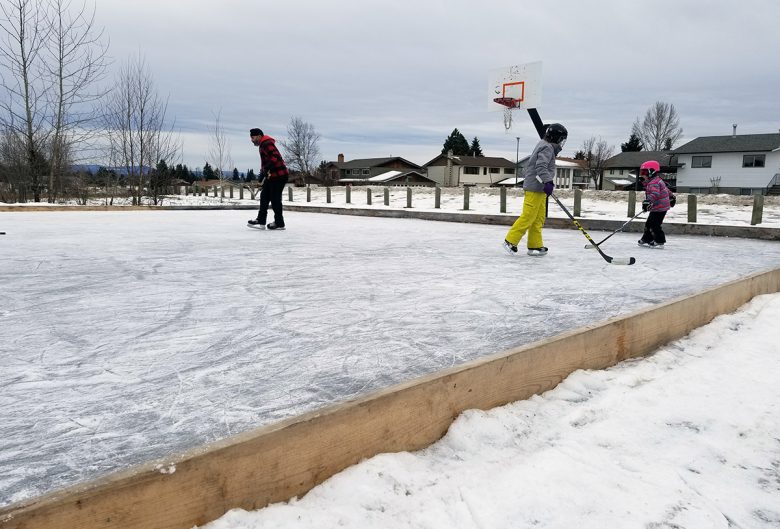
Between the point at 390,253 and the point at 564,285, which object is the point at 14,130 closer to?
the point at 390,253

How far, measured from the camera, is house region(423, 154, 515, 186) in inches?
2938

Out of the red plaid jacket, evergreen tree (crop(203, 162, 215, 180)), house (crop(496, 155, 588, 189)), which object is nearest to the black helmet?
the red plaid jacket

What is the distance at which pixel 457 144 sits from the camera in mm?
89688

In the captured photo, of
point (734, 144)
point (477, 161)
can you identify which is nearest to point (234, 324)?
point (734, 144)

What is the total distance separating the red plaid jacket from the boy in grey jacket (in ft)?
13.7

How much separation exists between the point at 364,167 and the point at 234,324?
263 ft

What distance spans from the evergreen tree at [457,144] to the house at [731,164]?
43.6m

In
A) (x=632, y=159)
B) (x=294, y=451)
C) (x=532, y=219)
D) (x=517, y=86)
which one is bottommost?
(x=294, y=451)

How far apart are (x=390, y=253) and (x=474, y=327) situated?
3534mm

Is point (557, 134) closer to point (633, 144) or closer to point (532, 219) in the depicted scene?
point (532, 219)

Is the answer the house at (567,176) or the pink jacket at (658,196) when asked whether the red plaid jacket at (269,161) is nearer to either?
the pink jacket at (658,196)

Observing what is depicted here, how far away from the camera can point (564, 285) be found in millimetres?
4555

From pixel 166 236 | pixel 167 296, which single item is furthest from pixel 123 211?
pixel 167 296

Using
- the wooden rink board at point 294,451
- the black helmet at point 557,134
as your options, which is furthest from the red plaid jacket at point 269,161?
the wooden rink board at point 294,451
